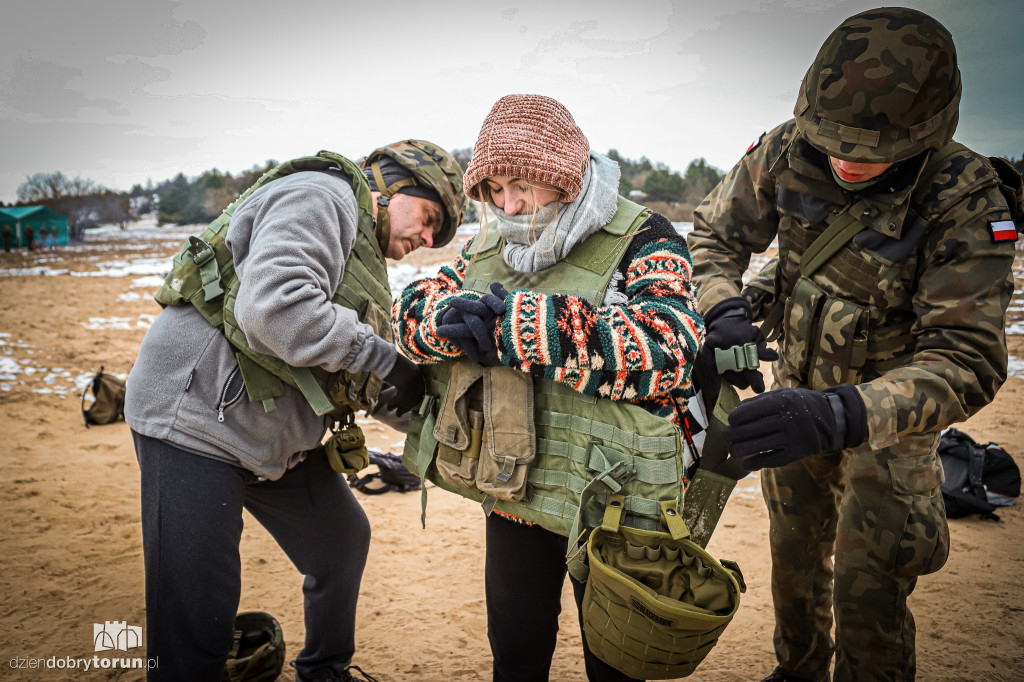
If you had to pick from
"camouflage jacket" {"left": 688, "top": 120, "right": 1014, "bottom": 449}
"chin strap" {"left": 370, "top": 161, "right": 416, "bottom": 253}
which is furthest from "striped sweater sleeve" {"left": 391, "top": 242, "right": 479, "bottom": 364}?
"camouflage jacket" {"left": 688, "top": 120, "right": 1014, "bottom": 449}

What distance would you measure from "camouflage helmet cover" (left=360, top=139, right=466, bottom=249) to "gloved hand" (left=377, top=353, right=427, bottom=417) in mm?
735

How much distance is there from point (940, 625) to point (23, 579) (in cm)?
522

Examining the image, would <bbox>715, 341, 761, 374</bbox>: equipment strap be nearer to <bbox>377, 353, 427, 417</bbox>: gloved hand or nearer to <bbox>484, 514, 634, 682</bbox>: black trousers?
<bbox>484, 514, 634, 682</bbox>: black trousers

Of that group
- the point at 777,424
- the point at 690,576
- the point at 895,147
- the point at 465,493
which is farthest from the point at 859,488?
the point at 465,493

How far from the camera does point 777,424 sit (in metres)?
1.77

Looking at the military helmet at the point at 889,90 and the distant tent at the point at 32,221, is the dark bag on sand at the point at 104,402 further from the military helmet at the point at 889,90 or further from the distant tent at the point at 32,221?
the distant tent at the point at 32,221

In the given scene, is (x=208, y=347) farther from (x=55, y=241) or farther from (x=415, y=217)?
(x=55, y=241)

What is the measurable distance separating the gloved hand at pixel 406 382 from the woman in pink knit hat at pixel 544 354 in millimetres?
110

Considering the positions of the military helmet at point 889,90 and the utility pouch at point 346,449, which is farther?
the utility pouch at point 346,449

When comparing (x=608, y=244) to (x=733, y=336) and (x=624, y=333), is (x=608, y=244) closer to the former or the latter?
(x=624, y=333)

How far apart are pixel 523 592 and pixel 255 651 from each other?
1526mm

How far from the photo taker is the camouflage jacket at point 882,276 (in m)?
1.90

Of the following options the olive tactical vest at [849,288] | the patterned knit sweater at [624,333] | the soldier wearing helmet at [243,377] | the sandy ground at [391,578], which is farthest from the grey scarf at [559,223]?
the sandy ground at [391,578]

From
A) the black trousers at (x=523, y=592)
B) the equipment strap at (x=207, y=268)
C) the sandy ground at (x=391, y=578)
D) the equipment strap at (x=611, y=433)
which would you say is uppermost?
the equipment strap at (x=207, y=268)
